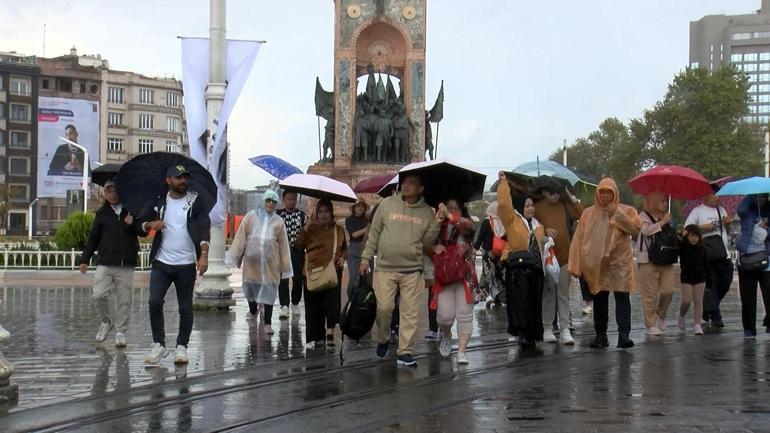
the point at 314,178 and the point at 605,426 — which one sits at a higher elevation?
the point at 314,178

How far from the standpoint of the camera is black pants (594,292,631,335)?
1096 cm

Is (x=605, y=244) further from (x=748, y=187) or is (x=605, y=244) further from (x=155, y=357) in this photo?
(x=155, y=357)

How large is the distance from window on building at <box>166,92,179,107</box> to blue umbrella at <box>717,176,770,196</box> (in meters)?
96.7

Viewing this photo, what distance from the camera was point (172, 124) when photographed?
10625 centimetres

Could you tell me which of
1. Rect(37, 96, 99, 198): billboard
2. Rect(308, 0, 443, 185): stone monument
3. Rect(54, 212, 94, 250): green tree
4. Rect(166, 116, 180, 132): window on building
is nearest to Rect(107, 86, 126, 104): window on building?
Rect(166, 116, 180, 132): window on building

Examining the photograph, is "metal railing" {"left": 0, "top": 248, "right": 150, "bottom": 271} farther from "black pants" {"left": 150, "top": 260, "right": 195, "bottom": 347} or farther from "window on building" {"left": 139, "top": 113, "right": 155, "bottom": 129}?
"window on building" {"left": 139, "top": 113, "right": 155, "bottom": 129}

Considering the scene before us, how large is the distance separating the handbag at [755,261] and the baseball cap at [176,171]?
6.36 meters

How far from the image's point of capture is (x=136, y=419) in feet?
23.0

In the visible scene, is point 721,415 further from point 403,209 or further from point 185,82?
point 185,82

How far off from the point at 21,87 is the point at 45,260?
7184 centimetres

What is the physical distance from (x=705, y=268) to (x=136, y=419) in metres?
8.28

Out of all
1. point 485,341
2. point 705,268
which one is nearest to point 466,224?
point 485,341

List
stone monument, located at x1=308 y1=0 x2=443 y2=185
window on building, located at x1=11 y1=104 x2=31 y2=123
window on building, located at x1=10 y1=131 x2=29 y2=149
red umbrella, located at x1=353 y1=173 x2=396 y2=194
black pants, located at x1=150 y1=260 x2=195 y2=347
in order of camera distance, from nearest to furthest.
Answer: black pants, located at x1=150 y1=260 x2=195 y2=347
red umbrella, located at x1=353 y1=173 x2=396 y2=194
stone monument, located at x1=308 y1=0 x2=443 y2=185
window on building, located at x1=11 y1=104 x2=31 y2=123
window on building, located at x1=10 y1=131 x2=29 y2=149

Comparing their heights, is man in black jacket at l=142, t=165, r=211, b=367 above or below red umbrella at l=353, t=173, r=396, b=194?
below
